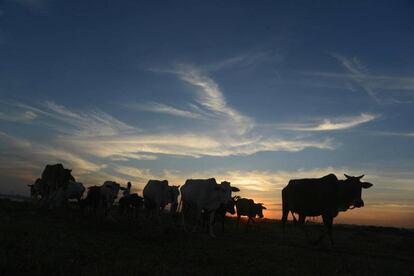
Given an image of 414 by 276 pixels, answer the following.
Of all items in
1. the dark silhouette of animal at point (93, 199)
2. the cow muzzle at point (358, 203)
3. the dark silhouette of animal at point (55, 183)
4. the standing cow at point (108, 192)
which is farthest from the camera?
the dark silhouette of animal at point (55, 183)

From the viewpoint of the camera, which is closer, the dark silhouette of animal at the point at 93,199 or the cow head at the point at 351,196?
the cow head at the point at 351,196

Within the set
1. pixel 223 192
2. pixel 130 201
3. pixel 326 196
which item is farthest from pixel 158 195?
pixel 326 196

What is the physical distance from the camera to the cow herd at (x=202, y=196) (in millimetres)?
19656

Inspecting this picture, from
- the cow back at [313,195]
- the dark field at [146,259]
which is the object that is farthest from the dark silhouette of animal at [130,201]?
the dark field at [146,259]

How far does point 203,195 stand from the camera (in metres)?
21.6

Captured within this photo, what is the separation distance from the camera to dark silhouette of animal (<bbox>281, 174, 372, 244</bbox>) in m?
19.6

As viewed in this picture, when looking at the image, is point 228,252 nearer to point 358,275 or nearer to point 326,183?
point 358,275

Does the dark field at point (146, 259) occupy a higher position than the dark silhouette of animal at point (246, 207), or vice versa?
the dark silhouette of animal at point (246, 207)

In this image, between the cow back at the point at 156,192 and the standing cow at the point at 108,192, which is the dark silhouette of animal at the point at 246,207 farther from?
the standing cow at the point at 108,192

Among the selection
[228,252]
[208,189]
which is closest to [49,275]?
[228,252]

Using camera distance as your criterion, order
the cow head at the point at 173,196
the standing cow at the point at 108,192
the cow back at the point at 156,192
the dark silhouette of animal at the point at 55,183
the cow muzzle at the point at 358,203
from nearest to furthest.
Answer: the cow muzzle at the point at 358,203
the cow back at the point at 156,192
the cow head at the point at 173,196
the standing cow at the point at 108,192
the dark silhouette of animal at the point at 55,183

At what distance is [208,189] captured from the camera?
71.4ft

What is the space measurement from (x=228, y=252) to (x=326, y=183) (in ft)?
31.9

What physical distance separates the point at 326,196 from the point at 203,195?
21.7 feet
